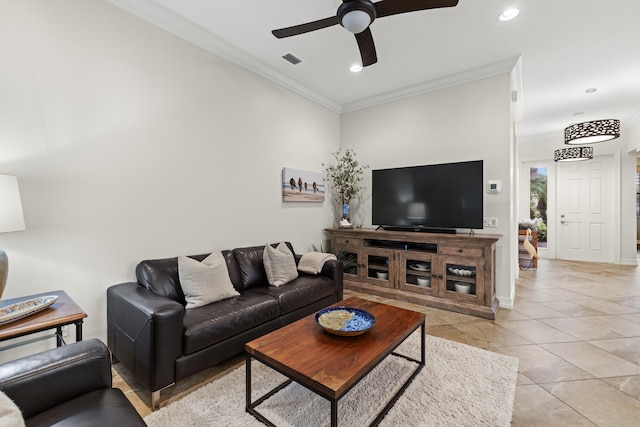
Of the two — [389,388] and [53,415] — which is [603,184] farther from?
[53,415]

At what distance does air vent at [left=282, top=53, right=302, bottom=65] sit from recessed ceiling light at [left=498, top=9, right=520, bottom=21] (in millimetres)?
2023

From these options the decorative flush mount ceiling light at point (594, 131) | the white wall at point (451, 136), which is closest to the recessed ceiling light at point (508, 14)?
the white wall at point (451, 136)

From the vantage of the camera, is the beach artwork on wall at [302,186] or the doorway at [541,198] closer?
the beach artwork on wall at [302,186]

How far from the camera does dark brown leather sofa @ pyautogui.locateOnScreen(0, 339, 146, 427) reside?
3.54 ft

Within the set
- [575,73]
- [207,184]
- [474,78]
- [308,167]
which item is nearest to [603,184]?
[575,73]

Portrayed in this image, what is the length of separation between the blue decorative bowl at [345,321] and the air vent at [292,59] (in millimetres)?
2772

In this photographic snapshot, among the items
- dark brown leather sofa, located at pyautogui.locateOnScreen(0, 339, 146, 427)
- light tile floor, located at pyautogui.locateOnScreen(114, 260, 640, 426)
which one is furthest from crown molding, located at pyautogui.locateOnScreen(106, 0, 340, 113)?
light tile floor, located at pyautogui.locateOnScreen(114, 260, 640, 426)

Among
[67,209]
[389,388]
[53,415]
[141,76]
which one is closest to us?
[53,415]

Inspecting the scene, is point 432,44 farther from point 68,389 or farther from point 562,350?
point 68,389

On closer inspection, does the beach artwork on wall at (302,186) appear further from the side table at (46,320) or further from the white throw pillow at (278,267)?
the side table at (46,320)

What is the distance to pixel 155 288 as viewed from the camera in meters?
2.31

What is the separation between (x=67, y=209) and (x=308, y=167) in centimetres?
281

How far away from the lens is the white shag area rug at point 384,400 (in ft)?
5.51

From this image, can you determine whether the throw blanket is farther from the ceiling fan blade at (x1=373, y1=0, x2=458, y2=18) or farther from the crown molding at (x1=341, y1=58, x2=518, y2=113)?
the crown molding at (x1=341, y1=58, x2=518, y2=113)
